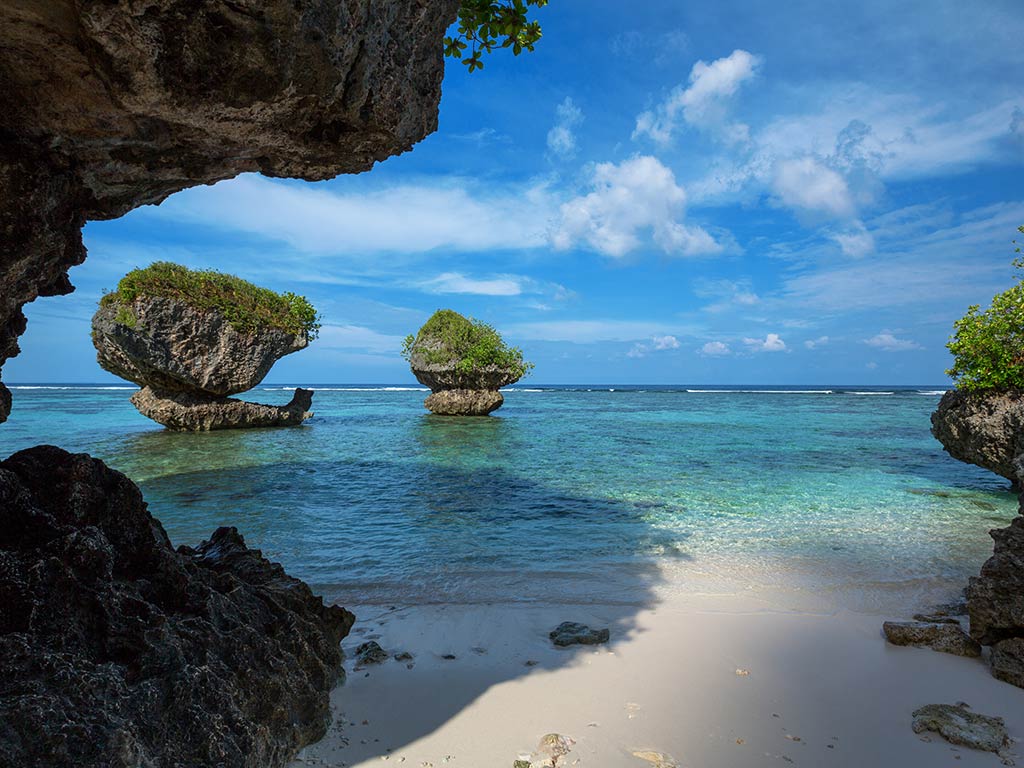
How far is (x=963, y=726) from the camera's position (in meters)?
3.79

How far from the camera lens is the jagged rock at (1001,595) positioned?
487cm

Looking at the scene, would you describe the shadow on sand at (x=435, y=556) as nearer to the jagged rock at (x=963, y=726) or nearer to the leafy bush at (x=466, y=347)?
the jagged rock at (x=963, y=726)

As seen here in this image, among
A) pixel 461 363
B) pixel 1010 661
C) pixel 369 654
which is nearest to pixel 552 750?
pixel 369 654

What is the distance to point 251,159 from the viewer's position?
12.8 feet

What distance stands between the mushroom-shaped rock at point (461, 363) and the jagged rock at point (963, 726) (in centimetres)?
3123

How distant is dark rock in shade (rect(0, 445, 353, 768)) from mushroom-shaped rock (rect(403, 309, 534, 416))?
3087 centimetres

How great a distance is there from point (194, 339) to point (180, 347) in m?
0.64

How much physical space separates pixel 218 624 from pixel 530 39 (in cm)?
491

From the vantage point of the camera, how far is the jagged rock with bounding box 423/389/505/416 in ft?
→ 119

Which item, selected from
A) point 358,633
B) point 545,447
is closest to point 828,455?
point 545,447

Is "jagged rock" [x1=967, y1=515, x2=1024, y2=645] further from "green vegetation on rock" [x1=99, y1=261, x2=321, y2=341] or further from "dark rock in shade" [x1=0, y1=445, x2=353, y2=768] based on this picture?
"green vegetation on rock" [x1=99, y1=261, x2=321, y2=341]

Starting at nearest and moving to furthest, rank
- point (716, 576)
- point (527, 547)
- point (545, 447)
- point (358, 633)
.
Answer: point (358, 633), point (716, 576), point (527, 547), point (545, 447)

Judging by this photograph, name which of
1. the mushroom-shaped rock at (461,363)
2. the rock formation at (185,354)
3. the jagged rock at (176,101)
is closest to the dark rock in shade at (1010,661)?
the jagged rock at (176,101)

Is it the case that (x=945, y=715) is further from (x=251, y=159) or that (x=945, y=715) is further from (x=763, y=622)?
(x=251, y=159)
